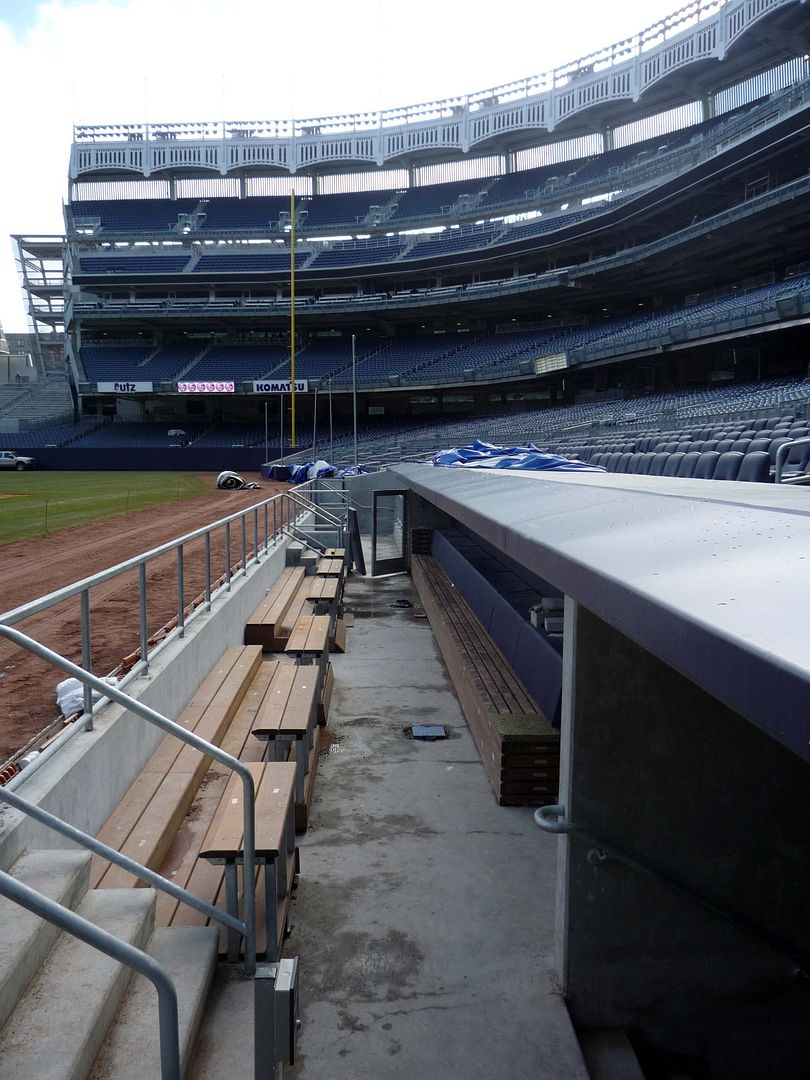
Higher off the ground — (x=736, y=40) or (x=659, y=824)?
(x=736, y=40)

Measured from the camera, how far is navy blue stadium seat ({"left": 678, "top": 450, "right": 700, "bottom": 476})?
11.4 metres

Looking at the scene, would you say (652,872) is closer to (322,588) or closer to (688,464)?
(688,464)

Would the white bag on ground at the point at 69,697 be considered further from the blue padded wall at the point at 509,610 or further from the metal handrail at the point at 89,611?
the blue padded wall at the point at 509,610

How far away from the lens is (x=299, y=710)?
6.32 m

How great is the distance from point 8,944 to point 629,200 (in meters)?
47.9

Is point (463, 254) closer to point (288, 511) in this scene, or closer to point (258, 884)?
point (288, 511)

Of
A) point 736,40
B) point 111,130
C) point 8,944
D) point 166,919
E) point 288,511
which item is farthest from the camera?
point 111,130

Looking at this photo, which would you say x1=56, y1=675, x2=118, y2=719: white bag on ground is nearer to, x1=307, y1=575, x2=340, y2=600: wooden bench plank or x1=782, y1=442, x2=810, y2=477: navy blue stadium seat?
x1=307, y1=575, x2=340, y2=600: wooden bench plank

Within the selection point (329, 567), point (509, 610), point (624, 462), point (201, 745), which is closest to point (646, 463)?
point (624, 462)

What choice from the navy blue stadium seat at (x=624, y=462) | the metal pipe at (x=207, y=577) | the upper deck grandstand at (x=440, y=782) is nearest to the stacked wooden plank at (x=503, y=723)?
the upper deck grandstand at (x=440, y=782)

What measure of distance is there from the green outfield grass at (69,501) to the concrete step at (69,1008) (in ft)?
41.8

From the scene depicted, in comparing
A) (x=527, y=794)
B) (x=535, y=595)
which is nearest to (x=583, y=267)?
(x=535, y=595)

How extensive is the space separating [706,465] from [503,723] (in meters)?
5.89

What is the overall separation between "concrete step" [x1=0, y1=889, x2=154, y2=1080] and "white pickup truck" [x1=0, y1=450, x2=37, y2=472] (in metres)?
53.0
